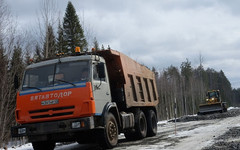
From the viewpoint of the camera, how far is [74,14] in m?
37.4

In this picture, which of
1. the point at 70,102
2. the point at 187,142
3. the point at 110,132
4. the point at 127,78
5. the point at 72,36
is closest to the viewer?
the point at 70,102

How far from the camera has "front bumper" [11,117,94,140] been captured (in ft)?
23.6

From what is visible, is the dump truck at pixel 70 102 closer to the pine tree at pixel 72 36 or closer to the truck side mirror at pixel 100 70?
the truck side mirror at pixel 100 70

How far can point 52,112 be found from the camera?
7371 mm

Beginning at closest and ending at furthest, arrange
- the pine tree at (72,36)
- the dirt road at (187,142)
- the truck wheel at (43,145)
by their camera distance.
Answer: the dirt road at (187,142) < the truck wheel at (43,145) < the pine tree at (72,36)

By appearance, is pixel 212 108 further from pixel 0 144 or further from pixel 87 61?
pixel 87 61

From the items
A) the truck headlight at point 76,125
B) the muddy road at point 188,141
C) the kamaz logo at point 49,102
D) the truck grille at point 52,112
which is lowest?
the muddy road at point 188,141

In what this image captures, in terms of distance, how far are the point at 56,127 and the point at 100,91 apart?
5.24ft

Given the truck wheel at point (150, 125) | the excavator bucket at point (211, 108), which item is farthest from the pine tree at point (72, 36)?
the truck wheel at point (150, 125)

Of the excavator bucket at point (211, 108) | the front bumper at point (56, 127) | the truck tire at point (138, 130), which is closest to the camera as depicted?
the front bumper at point (56, 127)

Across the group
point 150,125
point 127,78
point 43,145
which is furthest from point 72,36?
point 43,145

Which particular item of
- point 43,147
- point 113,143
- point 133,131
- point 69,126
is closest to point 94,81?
point 69,126

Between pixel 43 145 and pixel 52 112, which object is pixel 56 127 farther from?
pixel 43 145

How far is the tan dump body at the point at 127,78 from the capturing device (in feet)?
31.8
